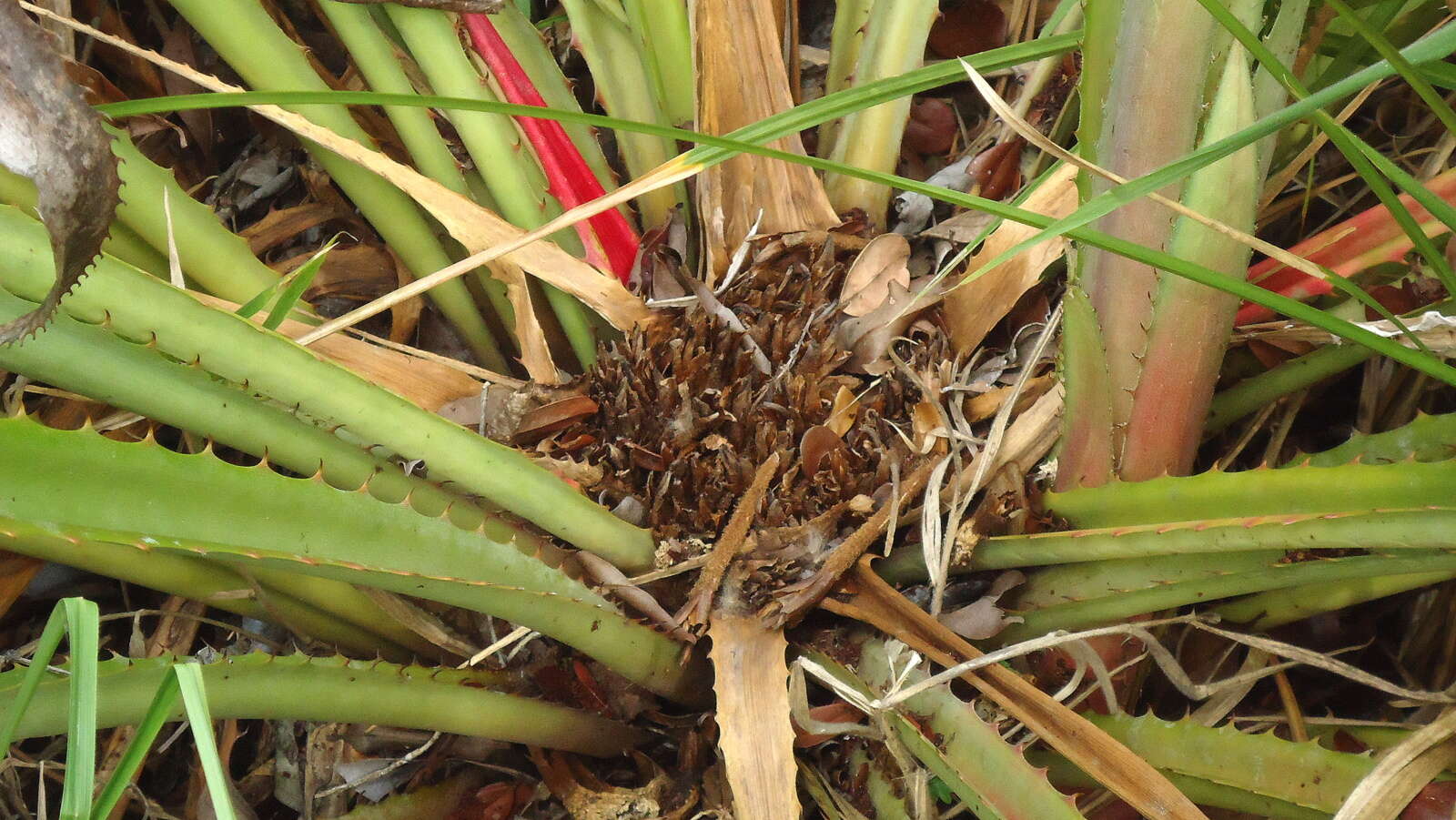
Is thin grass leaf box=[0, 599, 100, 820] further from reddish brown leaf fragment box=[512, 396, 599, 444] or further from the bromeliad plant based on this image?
reddish brown leaf fragment box=[512, 396, 599, 444]

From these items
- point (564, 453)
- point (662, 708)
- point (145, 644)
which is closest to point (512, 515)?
point (564, 453)

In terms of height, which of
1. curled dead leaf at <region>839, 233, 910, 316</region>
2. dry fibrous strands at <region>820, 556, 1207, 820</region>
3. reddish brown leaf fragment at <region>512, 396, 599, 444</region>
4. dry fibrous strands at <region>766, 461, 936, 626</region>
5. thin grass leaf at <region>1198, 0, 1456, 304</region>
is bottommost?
dry fibrous strands at <region>820, 556, 1207, 820</region>

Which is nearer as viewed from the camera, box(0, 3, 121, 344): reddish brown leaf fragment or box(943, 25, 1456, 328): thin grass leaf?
box(0, 3, 121, 344): reddish brown leaf fragment

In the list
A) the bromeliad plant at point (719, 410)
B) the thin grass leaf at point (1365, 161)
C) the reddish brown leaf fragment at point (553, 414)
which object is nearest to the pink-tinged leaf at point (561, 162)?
the bromeliad plant at point (719, 410)

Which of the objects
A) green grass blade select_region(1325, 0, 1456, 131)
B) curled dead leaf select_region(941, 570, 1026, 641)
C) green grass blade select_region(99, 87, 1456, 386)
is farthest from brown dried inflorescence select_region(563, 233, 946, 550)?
green grass blade select_region(1325, 0, 1456, 131)

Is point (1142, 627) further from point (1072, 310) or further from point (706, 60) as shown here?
point (706, 60)

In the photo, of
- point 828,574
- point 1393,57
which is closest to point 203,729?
point 828,574

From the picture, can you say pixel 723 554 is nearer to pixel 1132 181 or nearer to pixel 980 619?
pixel 980 619

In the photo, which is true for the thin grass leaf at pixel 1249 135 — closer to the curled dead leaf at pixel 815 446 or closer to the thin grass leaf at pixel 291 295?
the curled dead leaf at pixel 815 446
